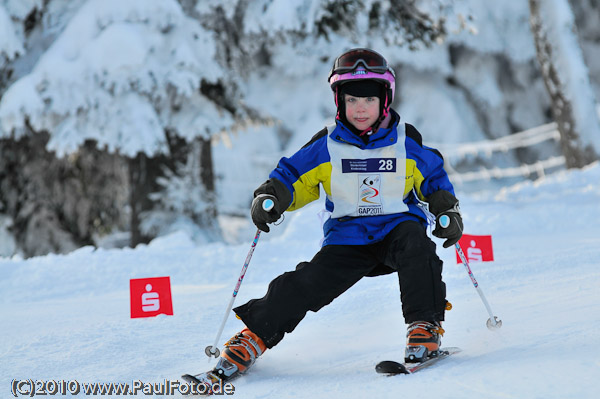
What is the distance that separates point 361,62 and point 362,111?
19 cm

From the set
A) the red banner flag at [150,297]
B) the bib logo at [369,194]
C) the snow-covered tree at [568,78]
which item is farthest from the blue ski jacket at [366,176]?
the snow-covered tree at [568,78]

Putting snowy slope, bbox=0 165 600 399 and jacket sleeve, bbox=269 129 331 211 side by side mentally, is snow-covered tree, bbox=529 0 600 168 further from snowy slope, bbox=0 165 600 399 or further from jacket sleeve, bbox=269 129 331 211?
jacket sleeve, bbox=269 129 331 211

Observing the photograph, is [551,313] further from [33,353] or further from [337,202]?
[33,353]

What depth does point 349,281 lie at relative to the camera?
265 cm

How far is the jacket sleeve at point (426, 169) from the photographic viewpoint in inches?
107

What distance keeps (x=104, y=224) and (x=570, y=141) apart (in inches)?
261

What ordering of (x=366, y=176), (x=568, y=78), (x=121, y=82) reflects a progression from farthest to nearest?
(x=568, y=78) < (x=121, y=82) < (x=366, y=176)

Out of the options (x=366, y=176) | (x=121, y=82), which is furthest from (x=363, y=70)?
(x=121, y=82)

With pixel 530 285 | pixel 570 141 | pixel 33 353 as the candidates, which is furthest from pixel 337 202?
pixel 570 141

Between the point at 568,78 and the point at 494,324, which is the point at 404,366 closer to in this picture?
the point at 494,324

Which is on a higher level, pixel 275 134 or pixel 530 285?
pixel 275 134

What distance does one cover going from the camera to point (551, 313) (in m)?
2.68

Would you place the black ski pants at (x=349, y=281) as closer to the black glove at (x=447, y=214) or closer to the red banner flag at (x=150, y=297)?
the black glove at (x=447, y=214)

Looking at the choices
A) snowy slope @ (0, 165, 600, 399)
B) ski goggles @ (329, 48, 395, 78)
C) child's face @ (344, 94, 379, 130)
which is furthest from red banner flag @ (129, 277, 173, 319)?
ski goggles @ (329, 48, 395, 78)
